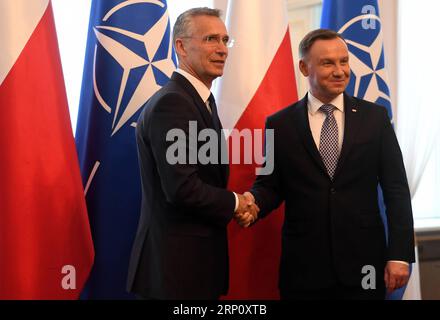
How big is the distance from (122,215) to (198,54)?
0.78 m

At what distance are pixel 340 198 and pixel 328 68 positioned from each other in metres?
0.51

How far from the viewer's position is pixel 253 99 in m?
2.19

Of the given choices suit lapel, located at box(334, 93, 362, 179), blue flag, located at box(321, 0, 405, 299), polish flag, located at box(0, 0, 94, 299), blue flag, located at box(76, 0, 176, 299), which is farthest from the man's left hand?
polish flag, located at box(0, 0, 94, 299)

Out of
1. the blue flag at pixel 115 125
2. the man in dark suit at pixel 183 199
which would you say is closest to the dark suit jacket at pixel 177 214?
the man in dark suit at pixel 183 199

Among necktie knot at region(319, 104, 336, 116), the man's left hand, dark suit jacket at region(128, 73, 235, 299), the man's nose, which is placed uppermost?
the man's nose

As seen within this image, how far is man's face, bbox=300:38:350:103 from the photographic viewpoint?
1.76m

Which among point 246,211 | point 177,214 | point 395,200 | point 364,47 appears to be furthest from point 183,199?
point 364,47

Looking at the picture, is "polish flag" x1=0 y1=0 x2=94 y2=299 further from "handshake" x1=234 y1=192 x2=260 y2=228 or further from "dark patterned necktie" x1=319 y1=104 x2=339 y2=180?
"dark patterned necktie" x1=319 y1=104 x2=339 y2=180

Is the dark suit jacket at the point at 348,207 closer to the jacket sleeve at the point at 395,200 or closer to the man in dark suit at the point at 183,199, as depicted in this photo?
the jacket sleeve at the point at 395,200

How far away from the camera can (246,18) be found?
2.21m

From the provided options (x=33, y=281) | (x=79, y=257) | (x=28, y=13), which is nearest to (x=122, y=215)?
(x=79, y=257)

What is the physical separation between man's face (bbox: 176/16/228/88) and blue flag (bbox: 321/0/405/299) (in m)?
0.89
